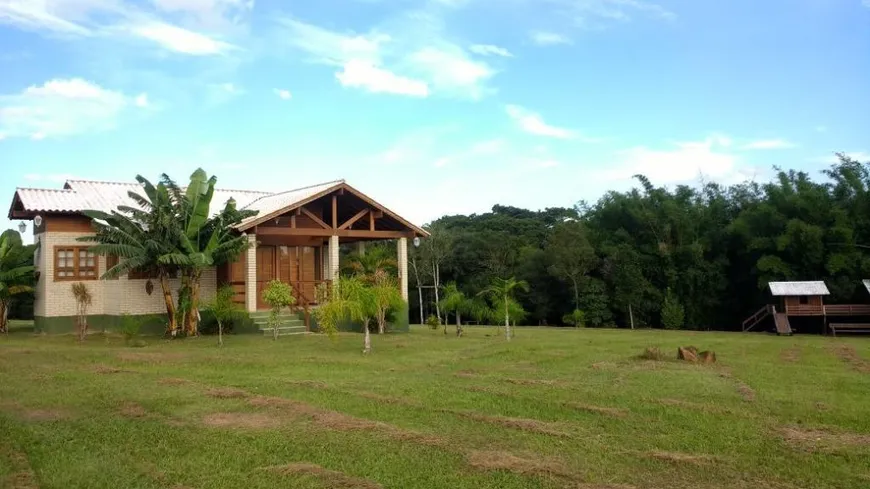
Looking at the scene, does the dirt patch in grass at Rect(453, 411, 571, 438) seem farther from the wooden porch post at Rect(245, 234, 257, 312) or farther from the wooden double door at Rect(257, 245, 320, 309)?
the wooden double door at Rect(257, 245, 320, 309)

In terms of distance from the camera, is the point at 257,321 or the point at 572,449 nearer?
the point at 572,449

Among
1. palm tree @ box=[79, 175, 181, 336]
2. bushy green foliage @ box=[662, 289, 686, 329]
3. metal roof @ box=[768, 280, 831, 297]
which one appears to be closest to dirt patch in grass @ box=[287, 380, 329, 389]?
palm tree @ box=[79, 175, 181, 336]

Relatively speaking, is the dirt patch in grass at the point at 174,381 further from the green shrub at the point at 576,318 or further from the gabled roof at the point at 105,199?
the green shrub at the point at 576,318

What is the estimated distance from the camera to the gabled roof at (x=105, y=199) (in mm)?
19406

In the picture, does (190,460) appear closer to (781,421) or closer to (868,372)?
(781,421)

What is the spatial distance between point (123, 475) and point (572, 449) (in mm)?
4179

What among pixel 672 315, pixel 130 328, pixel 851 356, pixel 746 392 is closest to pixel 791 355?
pixel 851 356

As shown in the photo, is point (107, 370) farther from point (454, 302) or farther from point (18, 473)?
point (454, 302)


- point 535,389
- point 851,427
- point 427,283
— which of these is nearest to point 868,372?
point 851,427

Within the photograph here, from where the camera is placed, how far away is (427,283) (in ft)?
154

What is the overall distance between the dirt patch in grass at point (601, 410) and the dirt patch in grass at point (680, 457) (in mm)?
1595

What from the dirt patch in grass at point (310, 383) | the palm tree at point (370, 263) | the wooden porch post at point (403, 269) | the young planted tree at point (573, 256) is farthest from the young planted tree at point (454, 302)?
the young planted tree at point (573, 256)

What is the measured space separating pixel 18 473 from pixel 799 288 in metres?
28.4

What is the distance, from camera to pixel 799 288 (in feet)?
89.1
